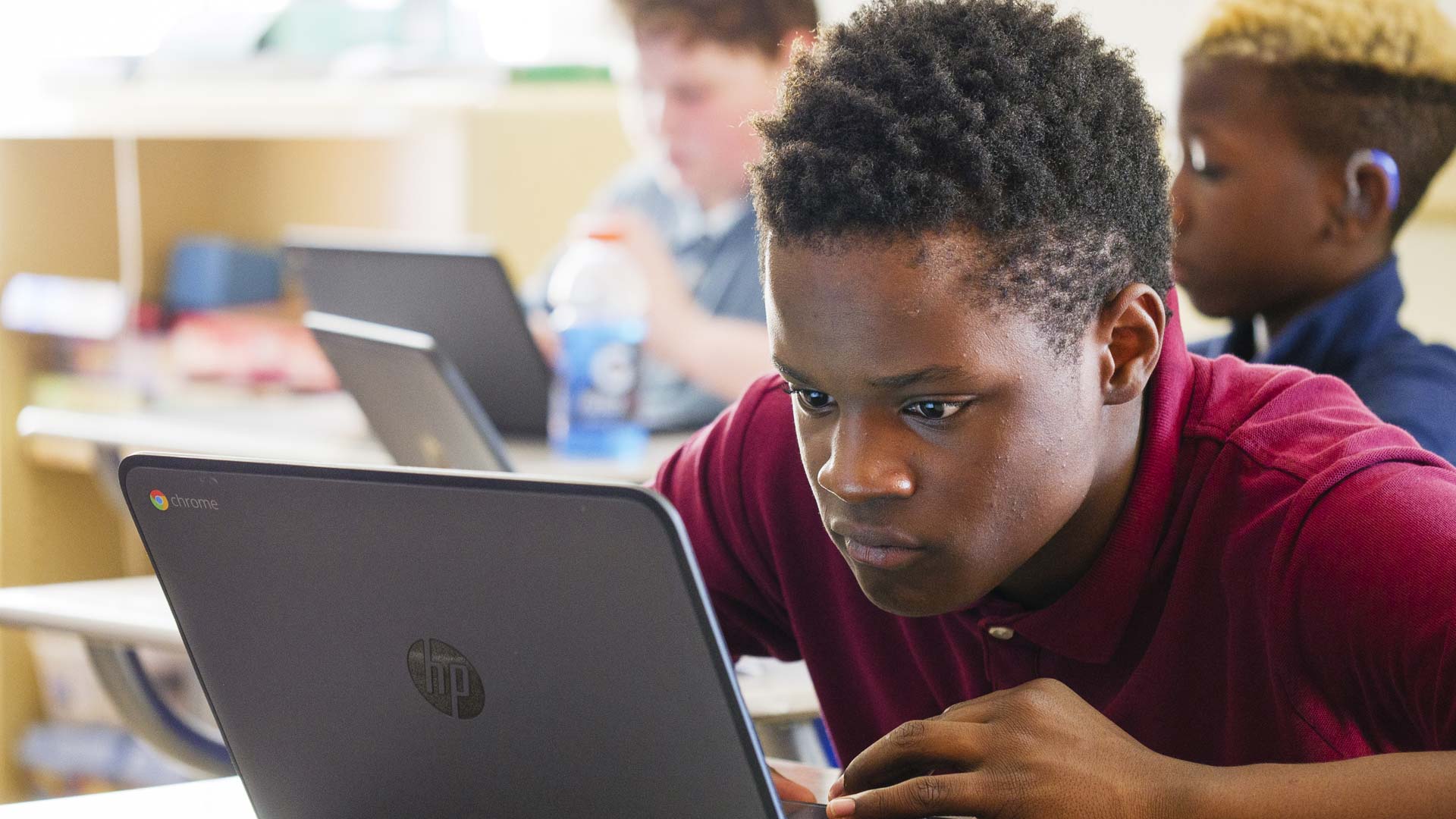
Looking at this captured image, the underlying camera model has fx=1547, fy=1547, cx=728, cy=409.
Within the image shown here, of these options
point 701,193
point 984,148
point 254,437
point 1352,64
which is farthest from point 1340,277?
point 254,437

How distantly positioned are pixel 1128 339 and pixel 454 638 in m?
0.42

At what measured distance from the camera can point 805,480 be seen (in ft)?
3.51

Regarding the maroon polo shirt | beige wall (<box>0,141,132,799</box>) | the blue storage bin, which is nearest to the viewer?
the maroon polo shirt

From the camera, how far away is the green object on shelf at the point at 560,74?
3.26m

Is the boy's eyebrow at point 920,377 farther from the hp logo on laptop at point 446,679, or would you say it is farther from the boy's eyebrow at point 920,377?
the hp logo on laptop at point 446,679

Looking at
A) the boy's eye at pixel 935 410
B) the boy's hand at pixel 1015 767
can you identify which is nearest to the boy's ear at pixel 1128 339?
the boy's eye at pixel 935 410

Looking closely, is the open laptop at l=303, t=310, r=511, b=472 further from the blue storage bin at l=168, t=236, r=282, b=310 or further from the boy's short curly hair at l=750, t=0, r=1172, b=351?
the blue storage bin at l=168, t=236, r=282, b=310

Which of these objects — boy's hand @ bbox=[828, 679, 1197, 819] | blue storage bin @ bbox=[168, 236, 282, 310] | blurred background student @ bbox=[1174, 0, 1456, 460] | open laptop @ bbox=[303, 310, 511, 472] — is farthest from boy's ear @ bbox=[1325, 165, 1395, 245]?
blue storage bin @ bbox=[168, 236, 282, 310]

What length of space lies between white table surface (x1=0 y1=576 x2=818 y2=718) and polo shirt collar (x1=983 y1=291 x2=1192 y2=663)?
0.39 meters

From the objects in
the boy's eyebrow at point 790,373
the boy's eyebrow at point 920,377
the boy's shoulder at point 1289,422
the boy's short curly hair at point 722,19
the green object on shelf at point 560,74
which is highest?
the boy's short curly hair at point 722,19

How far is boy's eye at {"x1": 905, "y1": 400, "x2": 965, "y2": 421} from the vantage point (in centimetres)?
80

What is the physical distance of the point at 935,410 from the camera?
2.63 ft

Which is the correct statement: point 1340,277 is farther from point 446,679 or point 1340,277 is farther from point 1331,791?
point 446,679

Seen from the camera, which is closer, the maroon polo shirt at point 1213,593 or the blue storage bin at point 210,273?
the maroon polo shirt at point 1213,593
